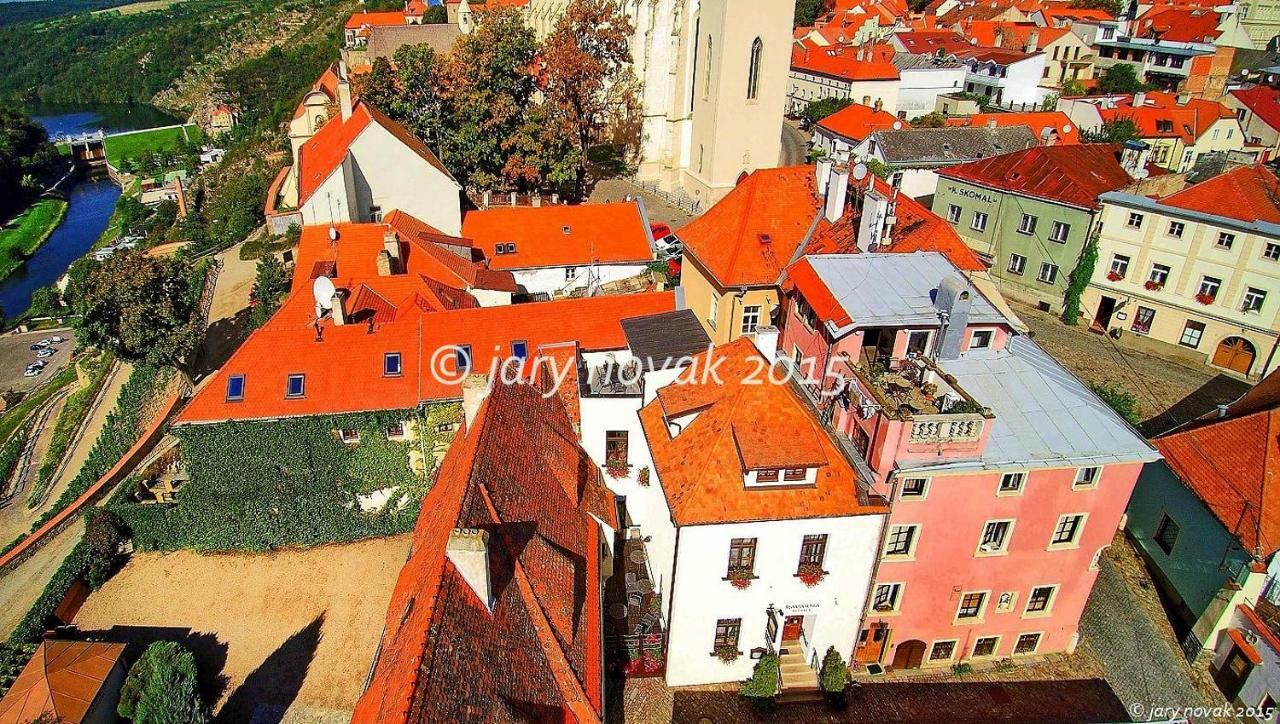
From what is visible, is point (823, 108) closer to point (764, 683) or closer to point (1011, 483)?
point (1011, 483)

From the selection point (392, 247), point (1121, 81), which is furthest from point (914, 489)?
point (1121, 81)

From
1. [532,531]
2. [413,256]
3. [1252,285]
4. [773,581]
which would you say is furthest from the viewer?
[413,256]

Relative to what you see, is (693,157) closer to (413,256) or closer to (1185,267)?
(413,256)

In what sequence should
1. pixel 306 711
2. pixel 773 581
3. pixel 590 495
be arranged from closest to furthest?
pixel 773 581
pixel 306 711
pixel 590 495

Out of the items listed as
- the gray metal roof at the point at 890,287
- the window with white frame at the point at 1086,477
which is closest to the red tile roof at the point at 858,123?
the gray metal roof at the point at 890,287

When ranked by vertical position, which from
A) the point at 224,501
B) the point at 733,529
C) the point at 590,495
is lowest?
the point at 224,501

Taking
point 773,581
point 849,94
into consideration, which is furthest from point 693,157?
point 773,581
